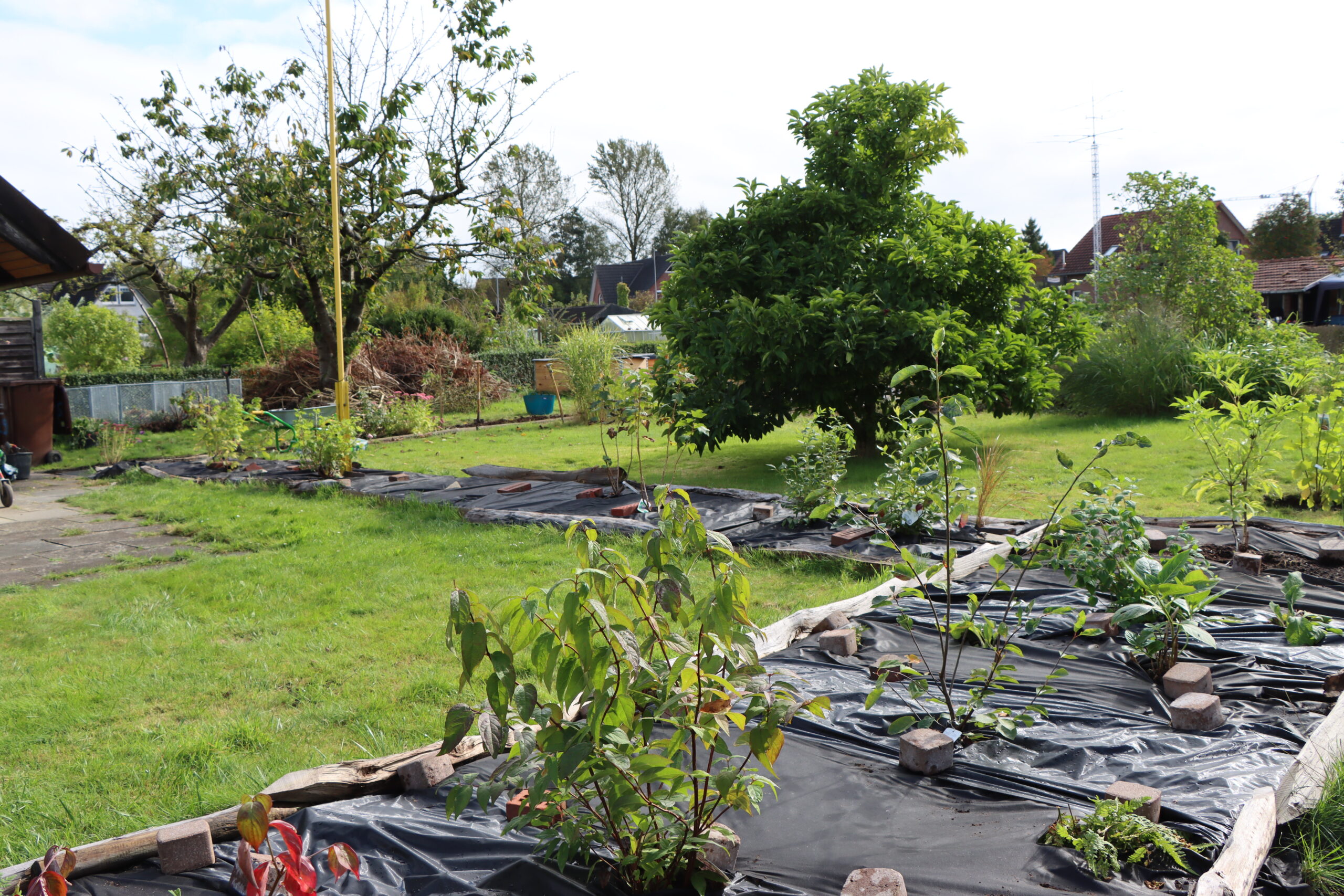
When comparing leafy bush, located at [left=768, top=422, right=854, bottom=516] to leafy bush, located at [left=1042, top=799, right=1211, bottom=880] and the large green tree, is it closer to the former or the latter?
the large green tree

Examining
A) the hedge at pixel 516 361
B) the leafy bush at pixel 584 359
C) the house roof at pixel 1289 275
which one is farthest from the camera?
the house roof at pixel 1289 275

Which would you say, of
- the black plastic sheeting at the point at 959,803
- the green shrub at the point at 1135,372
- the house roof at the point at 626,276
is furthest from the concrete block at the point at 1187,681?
the house roof at the point at 626,276

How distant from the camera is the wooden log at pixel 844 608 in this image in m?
3.87

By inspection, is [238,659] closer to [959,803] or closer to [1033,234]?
[959,803]

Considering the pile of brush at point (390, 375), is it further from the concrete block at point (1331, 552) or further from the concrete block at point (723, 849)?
the concrete block at point (723, 849)

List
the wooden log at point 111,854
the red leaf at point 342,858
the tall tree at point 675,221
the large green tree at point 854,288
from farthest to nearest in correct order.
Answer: the tall tree at point 675,221 < the large green tree at point 854,288 < the wooden log at point 111,854 < the red leaf at point 342,858

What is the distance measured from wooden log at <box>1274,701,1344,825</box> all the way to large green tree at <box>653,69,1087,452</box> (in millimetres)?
6125

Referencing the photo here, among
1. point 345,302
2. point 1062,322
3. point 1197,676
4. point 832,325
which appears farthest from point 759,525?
point 345,302

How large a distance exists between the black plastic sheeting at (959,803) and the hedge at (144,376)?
49.4 ft

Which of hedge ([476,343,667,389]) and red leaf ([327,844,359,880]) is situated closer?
red leaf ([327,844,359,880])

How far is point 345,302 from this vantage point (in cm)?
1531

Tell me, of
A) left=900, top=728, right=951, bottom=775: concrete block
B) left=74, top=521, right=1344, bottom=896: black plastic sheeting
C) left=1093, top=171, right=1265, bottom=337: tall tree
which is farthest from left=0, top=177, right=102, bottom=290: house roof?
left=1093, top=171, right=1265, bottom=337: tall tree

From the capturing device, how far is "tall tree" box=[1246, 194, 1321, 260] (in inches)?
1458

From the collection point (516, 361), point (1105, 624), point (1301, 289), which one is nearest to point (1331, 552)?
point (1105, 624)
